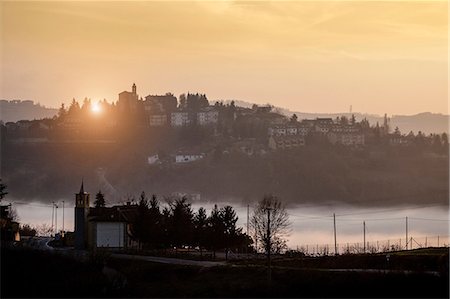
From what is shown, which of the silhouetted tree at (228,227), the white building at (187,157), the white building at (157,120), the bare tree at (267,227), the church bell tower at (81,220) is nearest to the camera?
the bare tree at (267,227)

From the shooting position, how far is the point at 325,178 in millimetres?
135500

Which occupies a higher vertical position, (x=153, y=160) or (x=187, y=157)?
(x=187, y=157)

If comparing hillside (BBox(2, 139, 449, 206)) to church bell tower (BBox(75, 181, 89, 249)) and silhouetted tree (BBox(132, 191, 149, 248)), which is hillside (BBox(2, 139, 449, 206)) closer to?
church bell tower (BBox(75, 181, 89, 249))

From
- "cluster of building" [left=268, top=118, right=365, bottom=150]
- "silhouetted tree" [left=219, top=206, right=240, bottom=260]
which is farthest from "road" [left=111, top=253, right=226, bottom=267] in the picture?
"cluster of building" [left=268, top=118, right=365, bottom=150]

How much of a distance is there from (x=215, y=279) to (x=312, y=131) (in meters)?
128

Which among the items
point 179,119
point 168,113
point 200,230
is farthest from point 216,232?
point 168,113

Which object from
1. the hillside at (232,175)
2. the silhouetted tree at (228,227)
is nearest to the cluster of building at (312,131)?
the hillside at (232,175)

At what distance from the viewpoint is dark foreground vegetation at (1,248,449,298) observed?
24.4 m

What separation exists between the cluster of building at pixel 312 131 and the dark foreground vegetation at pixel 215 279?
386ft

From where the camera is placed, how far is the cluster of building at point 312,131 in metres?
150

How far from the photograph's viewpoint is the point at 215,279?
92.7 ft

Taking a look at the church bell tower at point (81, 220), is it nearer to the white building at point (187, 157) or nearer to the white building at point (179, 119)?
the white building at point (187, 157)

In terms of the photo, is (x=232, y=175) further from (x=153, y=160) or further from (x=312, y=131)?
(x=312, y=131)

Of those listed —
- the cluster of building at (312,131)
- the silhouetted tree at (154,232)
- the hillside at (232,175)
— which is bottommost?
the silhouetted tree at (154,232)
